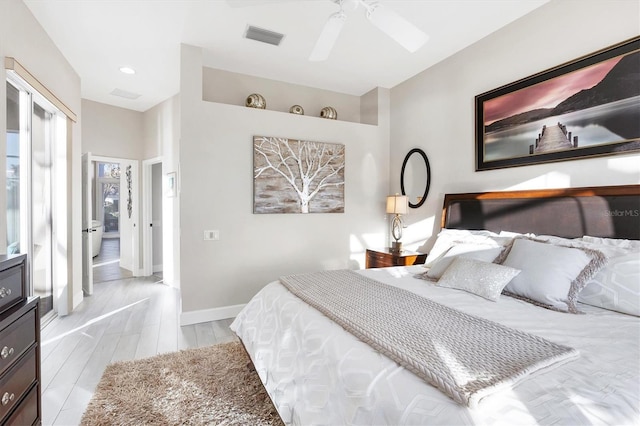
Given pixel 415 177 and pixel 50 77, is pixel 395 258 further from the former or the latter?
pixel 50 77

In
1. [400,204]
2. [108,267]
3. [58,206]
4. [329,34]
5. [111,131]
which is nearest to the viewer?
[329,34]

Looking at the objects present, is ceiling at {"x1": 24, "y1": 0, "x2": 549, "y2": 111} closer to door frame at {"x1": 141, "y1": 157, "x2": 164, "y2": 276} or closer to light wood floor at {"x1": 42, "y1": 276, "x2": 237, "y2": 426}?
door frame at {"x1": 141, "y1": 157, "x2": 164, "y2": 276}

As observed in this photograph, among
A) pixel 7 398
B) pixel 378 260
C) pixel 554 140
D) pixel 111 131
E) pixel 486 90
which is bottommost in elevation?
pixel 7 398

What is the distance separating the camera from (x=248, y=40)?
3178 mm

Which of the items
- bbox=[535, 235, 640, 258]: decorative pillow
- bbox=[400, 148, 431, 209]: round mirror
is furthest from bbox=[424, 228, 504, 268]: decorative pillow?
bbox=[400, 148, 431, 209]: round mirror

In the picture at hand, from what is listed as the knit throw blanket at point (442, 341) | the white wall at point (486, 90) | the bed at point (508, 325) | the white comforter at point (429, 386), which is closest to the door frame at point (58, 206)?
the bed at point (508, 325)

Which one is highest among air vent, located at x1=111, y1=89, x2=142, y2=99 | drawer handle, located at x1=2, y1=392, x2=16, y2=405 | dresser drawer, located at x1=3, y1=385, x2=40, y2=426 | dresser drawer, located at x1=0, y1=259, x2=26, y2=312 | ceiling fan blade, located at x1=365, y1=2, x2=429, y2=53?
air vent, located at x1=111, y1=89, x2=142, y2=99

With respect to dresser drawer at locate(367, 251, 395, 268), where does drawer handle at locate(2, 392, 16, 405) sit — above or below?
below

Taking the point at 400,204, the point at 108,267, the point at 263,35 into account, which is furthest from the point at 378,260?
the point at 108,267

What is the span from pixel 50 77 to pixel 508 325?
14.3ft

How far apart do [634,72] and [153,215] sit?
20.5 ft

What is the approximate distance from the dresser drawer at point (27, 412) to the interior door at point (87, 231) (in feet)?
11.0

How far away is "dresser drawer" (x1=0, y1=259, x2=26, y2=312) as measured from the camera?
132cm

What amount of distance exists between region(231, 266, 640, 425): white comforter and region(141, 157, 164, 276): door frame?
13.9ft
